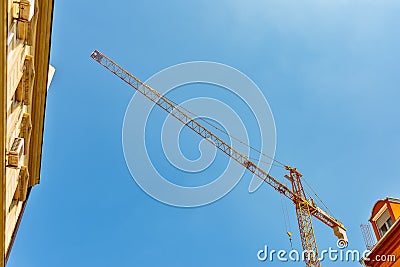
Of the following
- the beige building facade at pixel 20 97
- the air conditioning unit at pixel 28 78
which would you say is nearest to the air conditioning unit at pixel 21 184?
the beige building facade at pixel 20 97

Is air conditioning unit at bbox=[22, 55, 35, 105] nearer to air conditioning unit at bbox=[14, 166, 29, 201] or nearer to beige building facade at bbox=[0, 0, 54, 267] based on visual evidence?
beige building facade at bbox=[0, 0, 54, 267]

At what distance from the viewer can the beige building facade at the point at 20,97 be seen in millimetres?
12019

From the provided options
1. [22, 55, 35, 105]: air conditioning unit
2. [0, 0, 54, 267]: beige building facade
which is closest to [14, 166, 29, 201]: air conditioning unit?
[0, 0, 54, 267]: beige building facade

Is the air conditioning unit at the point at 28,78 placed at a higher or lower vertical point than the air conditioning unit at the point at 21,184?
higher

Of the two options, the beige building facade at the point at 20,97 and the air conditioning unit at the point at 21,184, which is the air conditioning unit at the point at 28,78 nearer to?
the beige building facade at the point at 20,97

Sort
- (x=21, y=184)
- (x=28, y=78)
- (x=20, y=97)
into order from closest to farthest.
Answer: (x=20, y=97) → (x=28, y=78) → (x=21, y=184)

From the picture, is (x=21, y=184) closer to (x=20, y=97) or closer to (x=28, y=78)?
(x=20, y=97)

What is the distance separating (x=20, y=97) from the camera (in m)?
15.3

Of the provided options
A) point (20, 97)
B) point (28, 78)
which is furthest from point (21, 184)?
point (28, 78)

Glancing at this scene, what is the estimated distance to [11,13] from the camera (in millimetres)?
11859

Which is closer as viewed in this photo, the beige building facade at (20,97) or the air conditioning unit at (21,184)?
the beige building facade at (20,97)

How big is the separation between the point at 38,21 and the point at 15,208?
8.47 metres

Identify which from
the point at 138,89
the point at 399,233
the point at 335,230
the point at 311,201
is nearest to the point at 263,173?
the point at 311,201

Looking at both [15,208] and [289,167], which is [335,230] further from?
[15,208]
